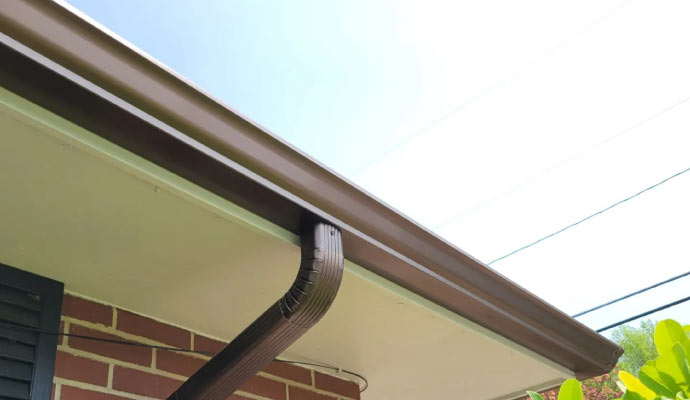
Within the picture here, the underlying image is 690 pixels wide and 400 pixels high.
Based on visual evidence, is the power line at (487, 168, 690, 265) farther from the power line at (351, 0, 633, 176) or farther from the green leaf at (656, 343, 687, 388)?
the green leaf at (656, 343, 687, 388)

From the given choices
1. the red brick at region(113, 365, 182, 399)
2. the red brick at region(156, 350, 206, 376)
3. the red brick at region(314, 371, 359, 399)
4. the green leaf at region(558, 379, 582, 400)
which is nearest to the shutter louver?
the red brick at region(113, 365, 182, 399)

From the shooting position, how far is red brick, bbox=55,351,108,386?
6.96ft

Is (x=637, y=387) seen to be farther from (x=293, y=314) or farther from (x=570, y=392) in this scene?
(x=293, y=314)

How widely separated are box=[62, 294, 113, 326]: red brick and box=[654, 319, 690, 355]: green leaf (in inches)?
66.8

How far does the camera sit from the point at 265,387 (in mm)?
2756

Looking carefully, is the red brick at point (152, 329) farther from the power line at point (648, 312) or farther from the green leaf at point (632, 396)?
the power line at point (648, 312)

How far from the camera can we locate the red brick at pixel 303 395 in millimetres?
2863

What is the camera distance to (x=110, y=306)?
235 cm

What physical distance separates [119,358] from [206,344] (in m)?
0.38

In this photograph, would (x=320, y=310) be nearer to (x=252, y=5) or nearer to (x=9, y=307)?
(x=9, y=307)

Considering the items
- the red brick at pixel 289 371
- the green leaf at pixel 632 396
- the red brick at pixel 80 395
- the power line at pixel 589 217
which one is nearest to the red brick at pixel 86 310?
the red brick at pixel 80 395

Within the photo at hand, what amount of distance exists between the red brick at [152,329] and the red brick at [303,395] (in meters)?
0.54

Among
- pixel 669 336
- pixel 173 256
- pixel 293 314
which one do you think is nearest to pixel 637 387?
pixel 669 336

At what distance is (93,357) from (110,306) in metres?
0.19
